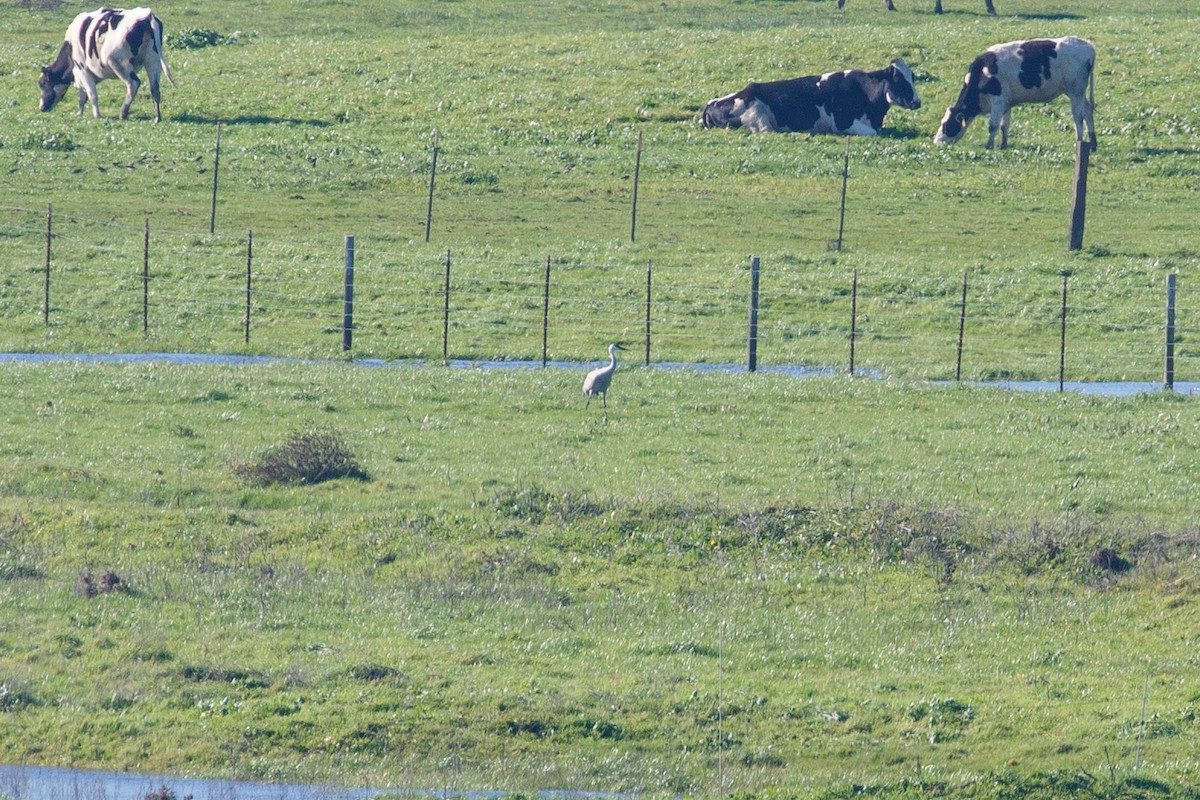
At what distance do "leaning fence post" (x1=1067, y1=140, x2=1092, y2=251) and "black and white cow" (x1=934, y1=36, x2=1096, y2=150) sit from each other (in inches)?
338

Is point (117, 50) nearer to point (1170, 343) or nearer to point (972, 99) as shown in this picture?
point (972, 99)

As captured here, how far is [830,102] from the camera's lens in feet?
140

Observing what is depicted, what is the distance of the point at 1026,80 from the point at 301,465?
88.9 feet

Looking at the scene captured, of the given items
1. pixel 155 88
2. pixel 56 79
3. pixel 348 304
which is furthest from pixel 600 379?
pixel 56 79

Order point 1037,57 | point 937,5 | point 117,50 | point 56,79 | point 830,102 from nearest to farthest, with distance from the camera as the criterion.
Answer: point 1037,57 < point 830,102 < point 117,50 < point 56,79 < point 937,5

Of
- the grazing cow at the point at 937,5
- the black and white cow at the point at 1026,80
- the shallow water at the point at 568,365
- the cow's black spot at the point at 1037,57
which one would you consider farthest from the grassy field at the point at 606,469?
the grazing cow at the point at 937,5

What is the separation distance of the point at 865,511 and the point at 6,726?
794 centimetres

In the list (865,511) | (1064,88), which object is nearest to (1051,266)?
(1064,88)

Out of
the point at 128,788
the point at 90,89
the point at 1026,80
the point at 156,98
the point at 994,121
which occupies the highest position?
the point at 1026,80

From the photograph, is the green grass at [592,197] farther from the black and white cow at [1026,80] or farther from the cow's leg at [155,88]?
the black and white cow at [1026,80]

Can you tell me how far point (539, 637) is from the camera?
13023 millimetres

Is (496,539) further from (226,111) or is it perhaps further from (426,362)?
(226,111)

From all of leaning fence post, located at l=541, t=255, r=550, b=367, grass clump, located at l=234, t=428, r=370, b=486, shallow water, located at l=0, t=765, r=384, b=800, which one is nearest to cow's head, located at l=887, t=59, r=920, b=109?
leaning fence post, located at l=541, t=255, r=550, b=367

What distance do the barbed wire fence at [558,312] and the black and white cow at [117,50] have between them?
41.6 ft
